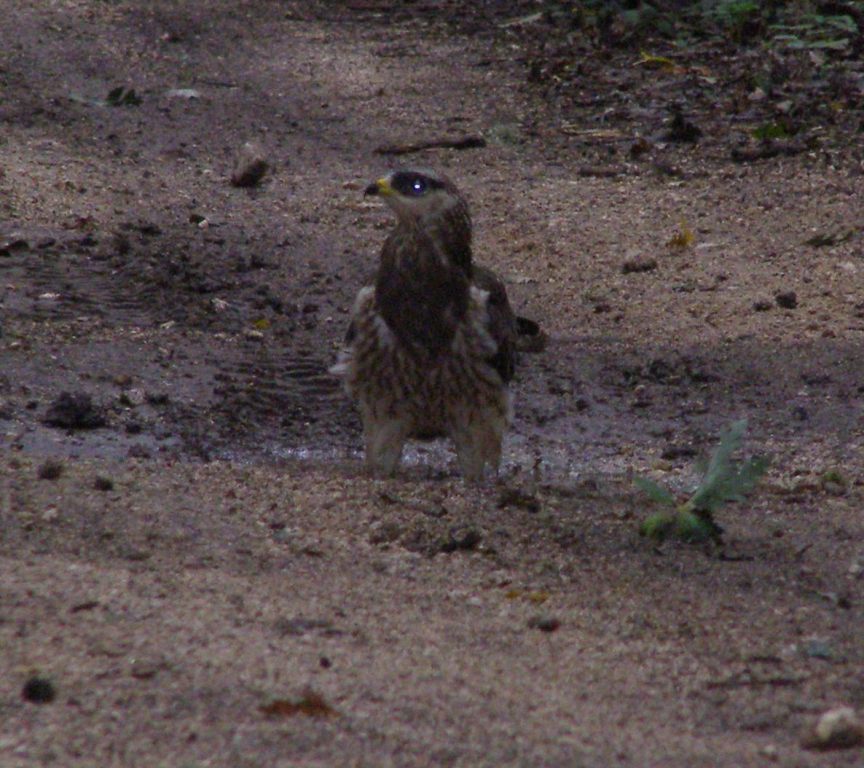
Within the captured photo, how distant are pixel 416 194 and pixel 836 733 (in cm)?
321

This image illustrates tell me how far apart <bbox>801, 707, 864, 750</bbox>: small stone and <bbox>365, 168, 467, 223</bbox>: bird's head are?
10.1ft

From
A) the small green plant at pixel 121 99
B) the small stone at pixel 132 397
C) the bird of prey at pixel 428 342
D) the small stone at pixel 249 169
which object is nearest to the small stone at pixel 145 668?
the bird of prey at pixel 428 342

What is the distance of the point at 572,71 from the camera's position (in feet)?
41.5

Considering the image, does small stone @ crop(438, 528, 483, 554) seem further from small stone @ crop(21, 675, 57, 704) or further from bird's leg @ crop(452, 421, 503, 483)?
small stone @ crop(21, 675, 57, 704)

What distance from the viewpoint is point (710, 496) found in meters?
4.66

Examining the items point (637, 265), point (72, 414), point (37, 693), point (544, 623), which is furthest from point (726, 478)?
point (637, 265)

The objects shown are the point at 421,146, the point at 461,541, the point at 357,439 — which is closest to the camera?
the point at 461,541

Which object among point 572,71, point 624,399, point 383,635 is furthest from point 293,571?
point 572,71

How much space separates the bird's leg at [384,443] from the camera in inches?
231

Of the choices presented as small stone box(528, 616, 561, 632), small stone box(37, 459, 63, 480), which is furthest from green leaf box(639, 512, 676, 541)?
small stone box(37, 459, 63, 480)

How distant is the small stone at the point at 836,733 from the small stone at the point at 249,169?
7.14m

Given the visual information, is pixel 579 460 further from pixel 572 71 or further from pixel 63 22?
pixel 63 22

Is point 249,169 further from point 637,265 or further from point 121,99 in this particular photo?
point 637,265

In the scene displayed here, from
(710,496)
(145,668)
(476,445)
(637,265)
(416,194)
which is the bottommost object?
(637,265)
